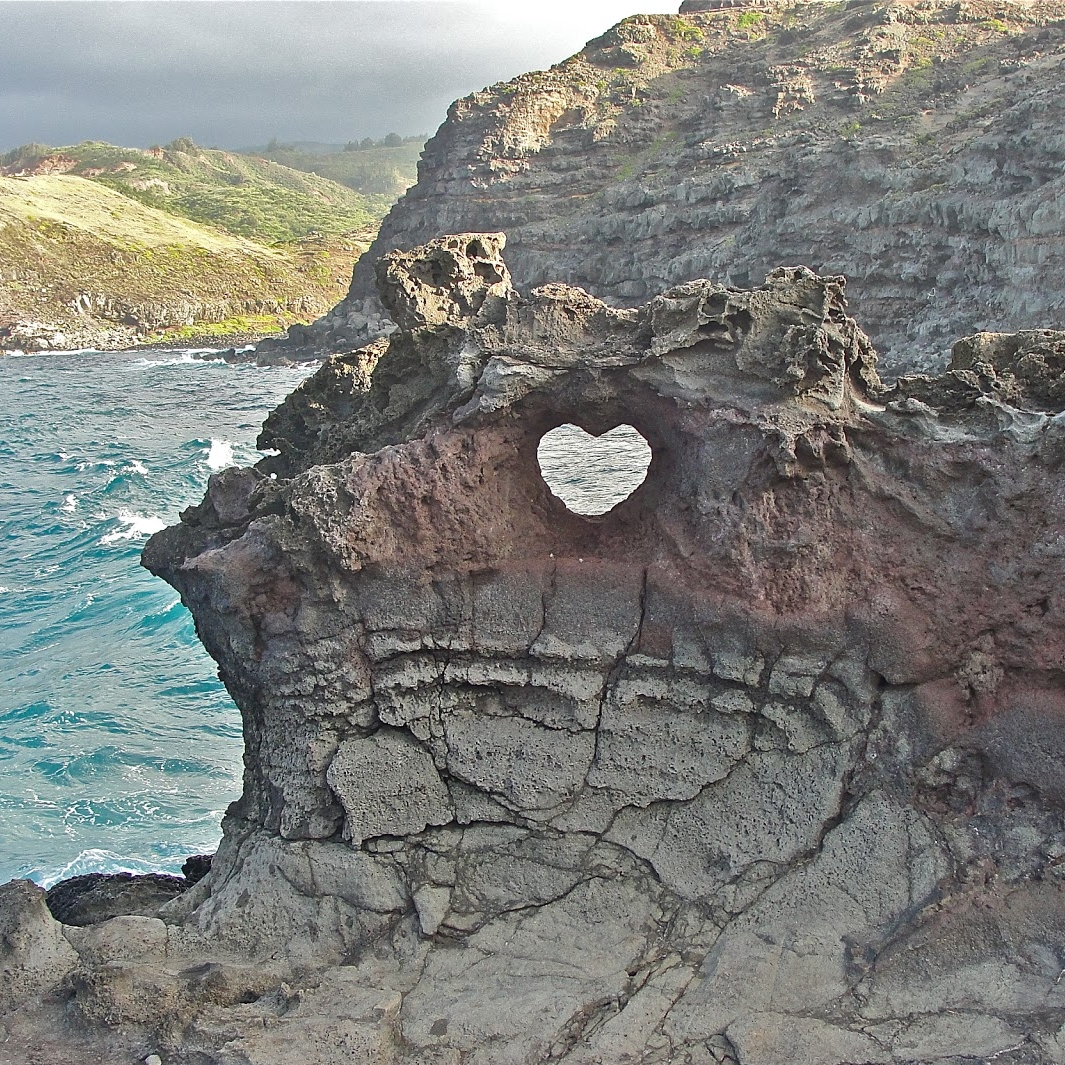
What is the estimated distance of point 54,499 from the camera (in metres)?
25.0

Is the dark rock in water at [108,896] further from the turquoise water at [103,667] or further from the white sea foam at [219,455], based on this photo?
the white sea foam at [219,455]

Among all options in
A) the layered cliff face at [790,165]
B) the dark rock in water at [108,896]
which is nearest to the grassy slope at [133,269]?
the layered cliff face at [790,165]

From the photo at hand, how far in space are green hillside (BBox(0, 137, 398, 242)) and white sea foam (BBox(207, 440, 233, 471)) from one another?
7114cm

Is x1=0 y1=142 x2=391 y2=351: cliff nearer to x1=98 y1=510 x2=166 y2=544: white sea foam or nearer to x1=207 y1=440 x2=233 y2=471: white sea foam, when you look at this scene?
x1=207 y1=440 x2=233 y2=471: white sea foam

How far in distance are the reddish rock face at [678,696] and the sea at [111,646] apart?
6.36 m

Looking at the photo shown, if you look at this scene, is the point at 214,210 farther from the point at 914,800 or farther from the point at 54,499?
the point at 914,800

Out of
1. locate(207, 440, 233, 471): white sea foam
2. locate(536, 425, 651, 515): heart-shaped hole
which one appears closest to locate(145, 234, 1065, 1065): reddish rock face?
locate(536, 425, 651, 515): heart-shaped hole

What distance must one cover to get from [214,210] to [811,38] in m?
69.3

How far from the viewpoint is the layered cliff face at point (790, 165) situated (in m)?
29.9

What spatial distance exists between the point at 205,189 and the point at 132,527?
343ft

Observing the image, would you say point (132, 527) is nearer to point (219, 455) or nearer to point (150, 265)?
point (219, 455)

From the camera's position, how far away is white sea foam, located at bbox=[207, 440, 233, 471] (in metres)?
27.3

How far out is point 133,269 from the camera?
69875 mm

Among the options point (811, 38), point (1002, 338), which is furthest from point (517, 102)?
point (1002, 338)
